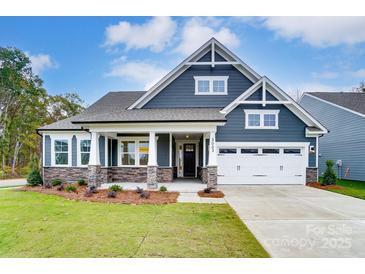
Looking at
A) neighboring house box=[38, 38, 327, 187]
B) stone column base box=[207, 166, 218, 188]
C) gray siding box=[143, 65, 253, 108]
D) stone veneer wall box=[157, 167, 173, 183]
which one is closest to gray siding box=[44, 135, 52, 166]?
neighboring house box=[38, 38, 327, 187]

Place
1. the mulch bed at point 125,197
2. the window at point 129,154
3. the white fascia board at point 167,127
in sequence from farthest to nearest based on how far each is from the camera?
1. the window at point 129,154
2. the white fascia board at point 167,127
3. the mulch bed at point 125,197

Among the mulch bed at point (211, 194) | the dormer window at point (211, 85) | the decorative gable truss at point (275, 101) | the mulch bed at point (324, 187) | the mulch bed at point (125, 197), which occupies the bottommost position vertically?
the mulch bed at point (324, 187)

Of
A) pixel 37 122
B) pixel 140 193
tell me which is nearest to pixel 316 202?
pixel 140 193

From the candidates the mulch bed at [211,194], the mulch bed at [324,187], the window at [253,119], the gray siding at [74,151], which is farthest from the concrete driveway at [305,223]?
the gray siding at [74,151]

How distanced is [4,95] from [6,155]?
548 cm

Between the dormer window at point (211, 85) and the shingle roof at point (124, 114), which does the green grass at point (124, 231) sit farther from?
the dormer window at point (211, 85)

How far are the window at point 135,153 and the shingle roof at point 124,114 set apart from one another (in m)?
1.84

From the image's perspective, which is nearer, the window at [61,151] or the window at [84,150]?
the window at [84,150]

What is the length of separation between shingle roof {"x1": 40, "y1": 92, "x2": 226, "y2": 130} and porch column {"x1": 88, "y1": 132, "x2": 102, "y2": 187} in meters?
1.00

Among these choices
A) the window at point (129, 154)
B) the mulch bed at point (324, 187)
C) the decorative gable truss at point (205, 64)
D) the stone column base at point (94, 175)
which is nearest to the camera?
the stone column base at point (94, 175)

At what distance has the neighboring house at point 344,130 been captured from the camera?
52.7 ft

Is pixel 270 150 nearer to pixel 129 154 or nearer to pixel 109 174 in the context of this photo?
pixel 129 154

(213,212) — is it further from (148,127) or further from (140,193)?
(148,127)
